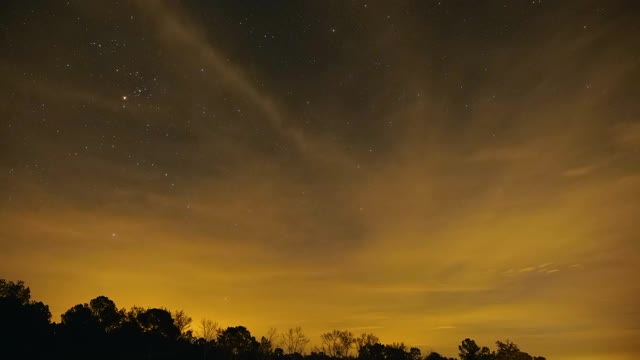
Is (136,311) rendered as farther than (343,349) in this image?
No

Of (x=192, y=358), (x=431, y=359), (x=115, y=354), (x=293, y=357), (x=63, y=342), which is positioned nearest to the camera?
(x=63, y=342)

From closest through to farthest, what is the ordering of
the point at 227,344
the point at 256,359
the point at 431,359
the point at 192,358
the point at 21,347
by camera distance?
the point at 21,347, the point at 192,358, the point at 256,359, the point at 227,344, the point at 431,359

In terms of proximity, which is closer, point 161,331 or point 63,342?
point 63,342

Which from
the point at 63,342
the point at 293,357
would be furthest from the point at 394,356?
the point at 63,342

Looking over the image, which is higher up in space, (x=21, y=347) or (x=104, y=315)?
(x=104, y=315)

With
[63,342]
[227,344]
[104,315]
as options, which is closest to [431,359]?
[227,344]

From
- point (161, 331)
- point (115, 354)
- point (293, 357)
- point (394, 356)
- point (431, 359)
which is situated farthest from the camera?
point (431, 359)

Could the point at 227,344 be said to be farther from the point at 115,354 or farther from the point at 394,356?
the point at 394,356

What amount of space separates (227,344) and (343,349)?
44.1 meters

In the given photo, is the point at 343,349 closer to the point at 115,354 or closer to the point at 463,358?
the point at 463,358

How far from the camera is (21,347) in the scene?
52.0 m

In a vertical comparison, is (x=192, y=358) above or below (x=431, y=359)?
below

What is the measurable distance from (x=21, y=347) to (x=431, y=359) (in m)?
98.9

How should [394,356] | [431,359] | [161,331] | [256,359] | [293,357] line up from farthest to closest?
[431,359] < [394,356] < [293,357] < [256,359] < [161,331]
